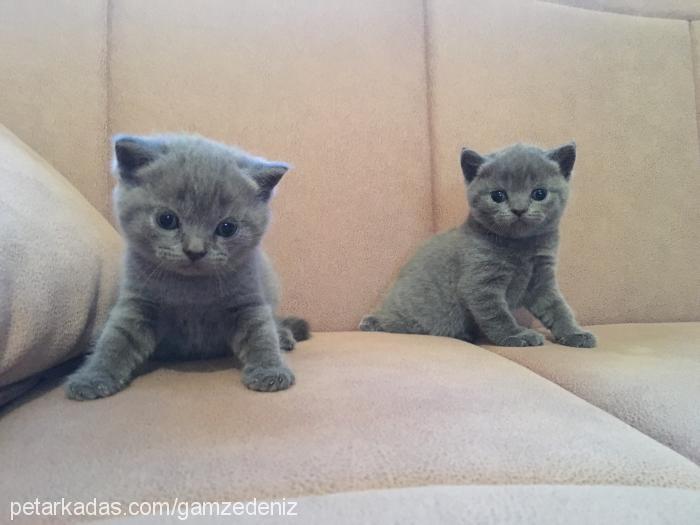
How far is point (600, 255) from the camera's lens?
1.73 m

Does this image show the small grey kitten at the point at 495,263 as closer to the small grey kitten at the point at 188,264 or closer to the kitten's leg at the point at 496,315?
the kitten's leg at the point at 496,315

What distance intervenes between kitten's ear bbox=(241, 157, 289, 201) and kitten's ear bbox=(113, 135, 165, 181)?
0.53 feet

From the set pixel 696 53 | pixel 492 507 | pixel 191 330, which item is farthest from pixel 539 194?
pixel 492 507

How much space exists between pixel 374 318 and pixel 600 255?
0.71 m

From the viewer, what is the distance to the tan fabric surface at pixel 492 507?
568 millimetres

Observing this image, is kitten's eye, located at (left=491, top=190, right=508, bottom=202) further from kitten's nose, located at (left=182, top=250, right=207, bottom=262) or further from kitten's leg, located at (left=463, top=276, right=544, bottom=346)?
kitten's nose, located at (left=182, top=250, right=207, bottom=262)

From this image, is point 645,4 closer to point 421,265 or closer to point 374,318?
point 421,265

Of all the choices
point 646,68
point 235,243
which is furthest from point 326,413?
point 646,68

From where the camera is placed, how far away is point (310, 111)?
64.7 inches

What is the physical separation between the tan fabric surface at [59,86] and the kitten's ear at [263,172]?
22.3 inches

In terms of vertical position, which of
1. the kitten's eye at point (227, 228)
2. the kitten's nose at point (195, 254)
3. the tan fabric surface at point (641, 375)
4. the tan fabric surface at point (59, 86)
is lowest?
the tan fabric surface at point (641, 375)

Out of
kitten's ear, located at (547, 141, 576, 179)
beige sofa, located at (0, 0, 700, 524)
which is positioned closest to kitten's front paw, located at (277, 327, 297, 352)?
beige sofa, located at (0, 0, 700, 524)

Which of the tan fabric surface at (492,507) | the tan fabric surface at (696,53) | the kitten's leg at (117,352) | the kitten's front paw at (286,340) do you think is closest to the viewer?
the tan fabric surface at (492,507)

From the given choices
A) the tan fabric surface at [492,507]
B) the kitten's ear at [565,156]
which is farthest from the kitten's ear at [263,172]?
the kitten's ear at [565,156]
